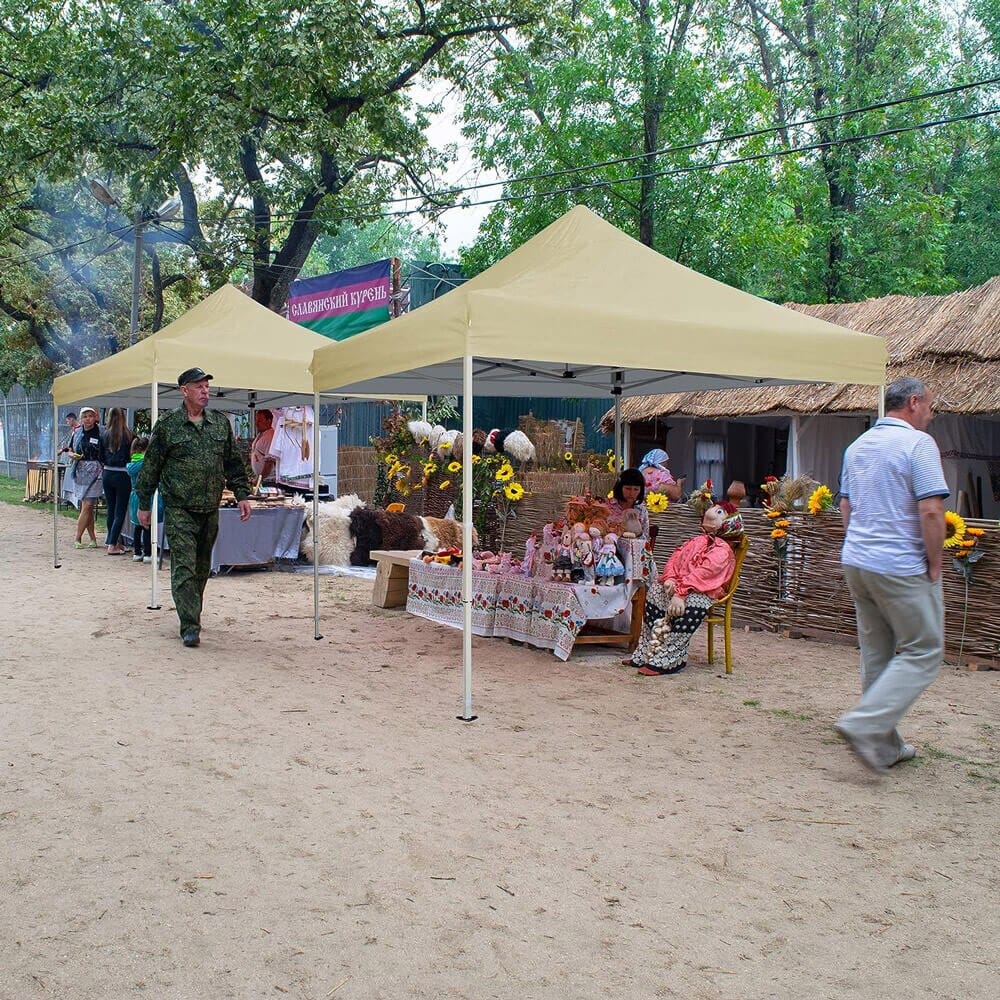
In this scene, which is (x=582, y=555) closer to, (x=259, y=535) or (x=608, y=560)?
(x=608, y=560)

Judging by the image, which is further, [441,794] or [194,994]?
[441,794]

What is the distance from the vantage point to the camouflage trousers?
24.2ft

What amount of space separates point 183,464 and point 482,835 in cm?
436

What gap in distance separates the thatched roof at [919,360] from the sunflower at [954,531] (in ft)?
15.3

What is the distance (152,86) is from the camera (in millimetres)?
15188

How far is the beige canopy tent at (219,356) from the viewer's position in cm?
943

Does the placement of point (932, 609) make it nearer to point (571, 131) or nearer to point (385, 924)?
point (385, 924)

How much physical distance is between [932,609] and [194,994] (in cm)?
326

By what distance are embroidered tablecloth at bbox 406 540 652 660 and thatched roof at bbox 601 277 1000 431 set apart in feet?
15.1

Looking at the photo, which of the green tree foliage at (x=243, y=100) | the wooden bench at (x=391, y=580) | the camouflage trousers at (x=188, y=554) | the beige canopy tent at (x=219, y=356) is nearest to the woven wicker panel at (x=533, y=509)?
the wooden bench at (x=391, y=580)

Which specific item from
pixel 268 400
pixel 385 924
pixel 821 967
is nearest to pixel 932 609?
pixel 821 967

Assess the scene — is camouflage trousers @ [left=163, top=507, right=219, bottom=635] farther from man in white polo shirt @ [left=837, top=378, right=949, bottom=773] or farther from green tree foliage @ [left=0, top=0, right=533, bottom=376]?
green tree foliage @ [left=0, top=0, right=533, bottom=376]

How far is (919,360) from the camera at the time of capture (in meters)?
13.0

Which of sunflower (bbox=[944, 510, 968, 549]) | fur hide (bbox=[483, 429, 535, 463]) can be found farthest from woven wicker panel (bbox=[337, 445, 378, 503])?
sunflower (bbox=[944, 510, 968, 549])
